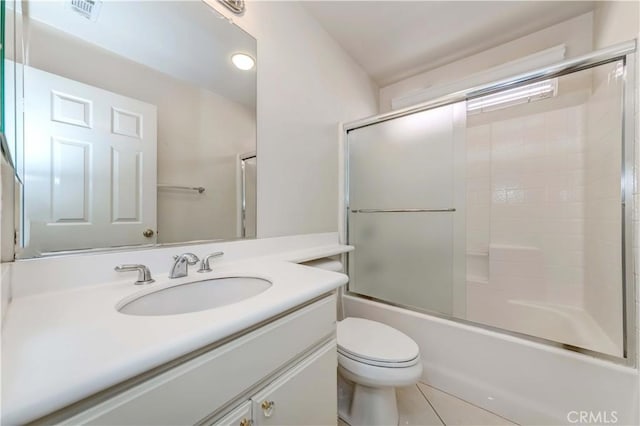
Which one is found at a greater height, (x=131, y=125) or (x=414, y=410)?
(x=131, y=125)

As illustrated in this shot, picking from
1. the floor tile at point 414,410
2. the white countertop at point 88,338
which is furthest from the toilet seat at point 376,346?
the white countertop at point 88,338

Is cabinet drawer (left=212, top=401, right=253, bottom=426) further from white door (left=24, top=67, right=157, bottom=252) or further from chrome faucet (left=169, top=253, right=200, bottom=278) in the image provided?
white door (left=24, top=67, right=157, bottom=252)

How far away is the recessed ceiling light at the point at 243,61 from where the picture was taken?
3.91 feet

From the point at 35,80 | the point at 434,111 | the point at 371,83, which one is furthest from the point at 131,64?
the point at 371,83

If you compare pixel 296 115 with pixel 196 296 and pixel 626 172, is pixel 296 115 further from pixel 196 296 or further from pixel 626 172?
pixel 626 172

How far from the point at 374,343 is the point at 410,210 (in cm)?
89

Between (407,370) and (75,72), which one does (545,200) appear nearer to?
(407,370)

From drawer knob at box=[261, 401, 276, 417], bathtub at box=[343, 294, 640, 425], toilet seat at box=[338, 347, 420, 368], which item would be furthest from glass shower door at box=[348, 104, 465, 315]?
drawer knob at box=[261, 401, 276, 417]

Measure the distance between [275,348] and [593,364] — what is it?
1.39 m

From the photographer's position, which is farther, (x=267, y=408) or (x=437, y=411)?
(x=437, y=411)

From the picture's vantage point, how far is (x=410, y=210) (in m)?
1.67

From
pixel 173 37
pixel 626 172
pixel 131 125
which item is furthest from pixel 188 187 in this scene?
pixel 626 172

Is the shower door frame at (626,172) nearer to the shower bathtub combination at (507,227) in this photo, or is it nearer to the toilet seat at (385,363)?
the shower bathtub combination at (507,227)

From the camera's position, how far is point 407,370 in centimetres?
103
